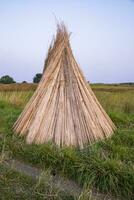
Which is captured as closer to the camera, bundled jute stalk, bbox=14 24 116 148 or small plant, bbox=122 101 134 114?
bundled jute stalk, bbox=14 24 116 148

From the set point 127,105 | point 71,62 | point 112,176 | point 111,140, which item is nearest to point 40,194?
point 112,176

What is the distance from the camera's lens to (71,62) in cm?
578

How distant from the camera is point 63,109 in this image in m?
5.48

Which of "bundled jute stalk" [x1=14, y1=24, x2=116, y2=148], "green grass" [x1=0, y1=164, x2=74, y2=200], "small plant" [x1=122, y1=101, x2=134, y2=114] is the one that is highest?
"bundled jute stalk" [x1=14, y1=24, x2=116, y2=148]

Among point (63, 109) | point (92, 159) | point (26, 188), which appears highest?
point (63, 109)

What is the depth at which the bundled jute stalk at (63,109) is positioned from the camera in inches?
211

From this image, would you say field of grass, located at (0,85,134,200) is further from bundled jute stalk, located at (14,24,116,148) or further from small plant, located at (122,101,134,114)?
small plant, located at (122,101,134,114)

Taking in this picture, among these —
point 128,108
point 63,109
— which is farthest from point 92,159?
point 128,108

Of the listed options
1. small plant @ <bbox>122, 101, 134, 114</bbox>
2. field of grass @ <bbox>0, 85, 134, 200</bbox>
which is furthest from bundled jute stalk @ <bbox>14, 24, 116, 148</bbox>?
small plant @ <bbox>122, 101, 134, 114</bbox>

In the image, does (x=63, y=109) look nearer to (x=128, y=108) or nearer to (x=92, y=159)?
(x=92, y=159)

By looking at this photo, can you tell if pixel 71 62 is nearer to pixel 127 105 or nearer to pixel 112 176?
pixel 112 176

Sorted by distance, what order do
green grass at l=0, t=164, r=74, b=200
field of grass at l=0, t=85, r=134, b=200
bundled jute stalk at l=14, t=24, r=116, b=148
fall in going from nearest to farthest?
green grass at l=0, t=164, r=74, b=200
field of grass at l=0, t=85, r=134, b=200
bundled jute stalk at l=14, t=24, r=116, b=148

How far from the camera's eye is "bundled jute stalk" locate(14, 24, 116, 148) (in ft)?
17.6

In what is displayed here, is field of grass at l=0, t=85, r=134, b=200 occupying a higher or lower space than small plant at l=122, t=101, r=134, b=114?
lower
